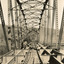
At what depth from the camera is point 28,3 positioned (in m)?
23.6

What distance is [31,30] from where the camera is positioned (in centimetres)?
4450

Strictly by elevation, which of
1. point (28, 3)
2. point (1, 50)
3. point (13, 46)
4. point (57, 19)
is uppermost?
point (28, 3)

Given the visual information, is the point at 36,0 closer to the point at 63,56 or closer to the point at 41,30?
the point at 63,56

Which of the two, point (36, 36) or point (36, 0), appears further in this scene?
point (36, 36)

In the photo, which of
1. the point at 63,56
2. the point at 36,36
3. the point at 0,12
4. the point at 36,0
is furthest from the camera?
the point at 36,36

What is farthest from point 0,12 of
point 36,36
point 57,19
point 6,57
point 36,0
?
point 36,36

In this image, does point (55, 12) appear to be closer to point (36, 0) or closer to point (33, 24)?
point (36, 0)

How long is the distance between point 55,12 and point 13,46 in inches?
200

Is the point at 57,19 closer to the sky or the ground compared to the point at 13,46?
closer to the sky

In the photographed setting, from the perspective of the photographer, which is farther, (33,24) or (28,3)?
(33,24)

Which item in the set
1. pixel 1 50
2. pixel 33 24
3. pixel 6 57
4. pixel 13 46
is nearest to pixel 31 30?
pixel 33 24

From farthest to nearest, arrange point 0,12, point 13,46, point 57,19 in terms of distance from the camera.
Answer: point 13,46 < point 57,19 < point 0,12

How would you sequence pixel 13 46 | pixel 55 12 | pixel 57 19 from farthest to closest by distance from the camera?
pixel 13 46 < pixel 55 12 < pixel 57 19

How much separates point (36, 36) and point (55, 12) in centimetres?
2771
